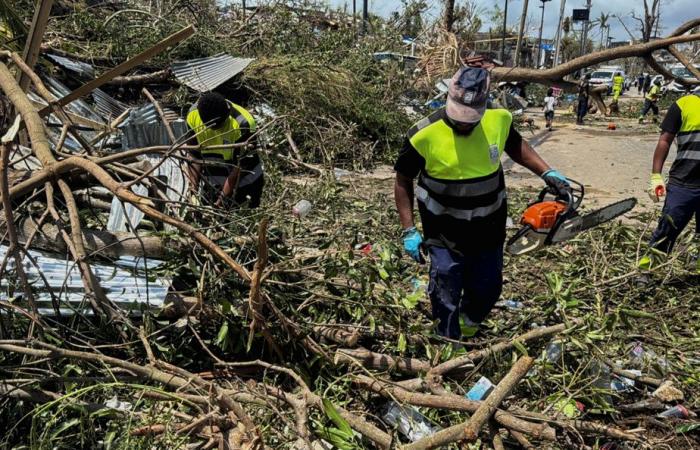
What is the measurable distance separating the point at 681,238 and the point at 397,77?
6345 millimetres

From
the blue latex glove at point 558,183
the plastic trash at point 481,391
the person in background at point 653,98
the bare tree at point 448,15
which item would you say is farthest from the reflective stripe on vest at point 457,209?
the person in background at point 653,98

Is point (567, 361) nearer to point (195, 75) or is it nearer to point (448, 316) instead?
point (448, 316)

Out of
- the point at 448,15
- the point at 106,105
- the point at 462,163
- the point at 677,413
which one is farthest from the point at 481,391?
the point at 448,15

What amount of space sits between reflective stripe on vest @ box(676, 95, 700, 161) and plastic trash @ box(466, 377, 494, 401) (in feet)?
7.92

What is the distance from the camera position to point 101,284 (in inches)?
98.3

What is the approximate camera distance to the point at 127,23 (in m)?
8.45

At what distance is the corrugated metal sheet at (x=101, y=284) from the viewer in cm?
242

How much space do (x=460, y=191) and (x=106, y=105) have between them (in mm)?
6088

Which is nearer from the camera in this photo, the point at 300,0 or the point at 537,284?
the point at 537,284

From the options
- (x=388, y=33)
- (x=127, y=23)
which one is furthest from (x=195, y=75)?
(x=388, y=33)

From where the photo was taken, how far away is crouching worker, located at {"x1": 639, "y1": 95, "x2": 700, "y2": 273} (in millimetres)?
3518

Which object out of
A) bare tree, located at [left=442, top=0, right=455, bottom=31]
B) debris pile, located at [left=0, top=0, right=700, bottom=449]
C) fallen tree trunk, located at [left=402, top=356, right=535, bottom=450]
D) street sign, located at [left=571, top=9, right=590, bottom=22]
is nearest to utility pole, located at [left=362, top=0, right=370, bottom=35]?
bare tree, located at [left=442, top=0, right=455, bottom=31]

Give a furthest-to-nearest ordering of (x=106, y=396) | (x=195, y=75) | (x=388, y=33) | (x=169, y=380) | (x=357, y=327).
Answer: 1. (x=388, y=33)
2. (x=195, y=75)
3. (x=357, y=327)
4. (x=106, y=396)
5. (x=169, y=380)

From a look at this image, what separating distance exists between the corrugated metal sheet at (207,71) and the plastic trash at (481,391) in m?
6.28
